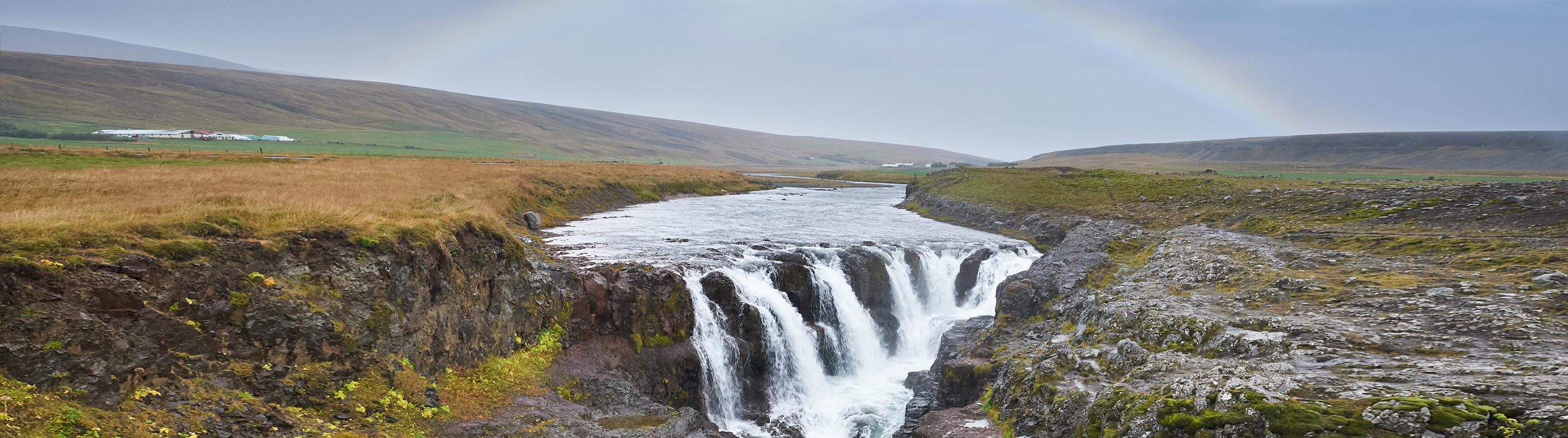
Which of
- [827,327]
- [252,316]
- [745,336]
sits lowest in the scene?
[827,327]

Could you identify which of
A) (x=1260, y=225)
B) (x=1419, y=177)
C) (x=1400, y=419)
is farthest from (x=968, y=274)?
(x=1419, y=177)

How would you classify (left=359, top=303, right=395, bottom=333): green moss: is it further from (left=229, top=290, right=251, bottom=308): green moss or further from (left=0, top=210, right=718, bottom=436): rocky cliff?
(left=229, top=290, right=251, bottom=308): green moss

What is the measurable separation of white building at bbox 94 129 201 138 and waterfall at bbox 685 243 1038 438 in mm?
146721

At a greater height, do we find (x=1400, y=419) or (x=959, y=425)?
(x=1400, y=419)

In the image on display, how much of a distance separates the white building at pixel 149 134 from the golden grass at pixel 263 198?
103399 mm

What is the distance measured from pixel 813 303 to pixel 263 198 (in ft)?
64.7

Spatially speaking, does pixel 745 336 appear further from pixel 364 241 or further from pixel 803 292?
pixel 364 241

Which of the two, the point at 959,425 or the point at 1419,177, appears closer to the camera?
the point at 959,425

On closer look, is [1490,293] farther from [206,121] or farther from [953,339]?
[206,121]

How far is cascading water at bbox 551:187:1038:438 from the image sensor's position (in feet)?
77.9

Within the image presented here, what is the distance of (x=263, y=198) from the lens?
762 inches

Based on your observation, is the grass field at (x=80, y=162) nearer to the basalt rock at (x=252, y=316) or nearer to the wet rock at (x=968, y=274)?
the basalt rock at (x=252, y=316)

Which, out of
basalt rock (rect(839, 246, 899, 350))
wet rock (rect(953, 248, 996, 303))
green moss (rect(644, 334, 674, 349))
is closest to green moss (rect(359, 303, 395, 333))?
green moss (rect(644, 334, 674, 349))

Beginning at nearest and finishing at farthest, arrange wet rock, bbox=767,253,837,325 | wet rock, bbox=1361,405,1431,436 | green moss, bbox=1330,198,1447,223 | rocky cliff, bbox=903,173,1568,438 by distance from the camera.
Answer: wet rock, bbox=1361,405,1431,436 → rocky cliff, bbox=903,173,1568,438 → green moss, bbox=1330,198,1447,223 → wet rock, bbox=767,253,837,325
